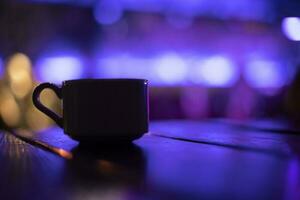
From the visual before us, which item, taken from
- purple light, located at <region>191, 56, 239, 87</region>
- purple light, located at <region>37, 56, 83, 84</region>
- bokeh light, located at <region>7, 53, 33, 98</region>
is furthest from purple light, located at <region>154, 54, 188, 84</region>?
bokeh light, located at <region>7, 53, 33, 98</region>

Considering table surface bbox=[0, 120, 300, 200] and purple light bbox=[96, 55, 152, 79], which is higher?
purple light bbox=[96, 55, 152, 79]

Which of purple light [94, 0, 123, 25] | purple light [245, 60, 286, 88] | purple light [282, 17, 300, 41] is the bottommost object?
purple light [245, 60, 286, 88]

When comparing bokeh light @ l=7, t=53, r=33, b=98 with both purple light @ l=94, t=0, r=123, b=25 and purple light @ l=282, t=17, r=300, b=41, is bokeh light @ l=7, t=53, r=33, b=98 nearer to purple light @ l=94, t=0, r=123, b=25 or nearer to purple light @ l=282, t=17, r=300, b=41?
purple light @ l=94, t=0, r=123, b=25

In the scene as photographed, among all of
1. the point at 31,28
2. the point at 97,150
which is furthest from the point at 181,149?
the point at 31,28

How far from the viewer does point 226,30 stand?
3570 mm

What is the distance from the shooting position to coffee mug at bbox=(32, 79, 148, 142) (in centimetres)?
51

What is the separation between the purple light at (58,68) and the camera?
9.28 ft

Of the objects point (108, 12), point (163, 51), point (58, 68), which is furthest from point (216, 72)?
point (58, 68)

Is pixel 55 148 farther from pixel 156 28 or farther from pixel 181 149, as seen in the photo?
pixel 156 28

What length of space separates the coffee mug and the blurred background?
200 cm

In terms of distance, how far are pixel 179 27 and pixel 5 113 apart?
1.60 metres

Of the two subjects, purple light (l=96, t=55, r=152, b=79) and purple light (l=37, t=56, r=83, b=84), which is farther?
purple light (l=96, t=55, r=152, b=79)

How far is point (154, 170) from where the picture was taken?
36 centimetres

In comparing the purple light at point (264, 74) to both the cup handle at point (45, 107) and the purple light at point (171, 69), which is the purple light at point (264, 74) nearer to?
the purple light at point (171, 69)
